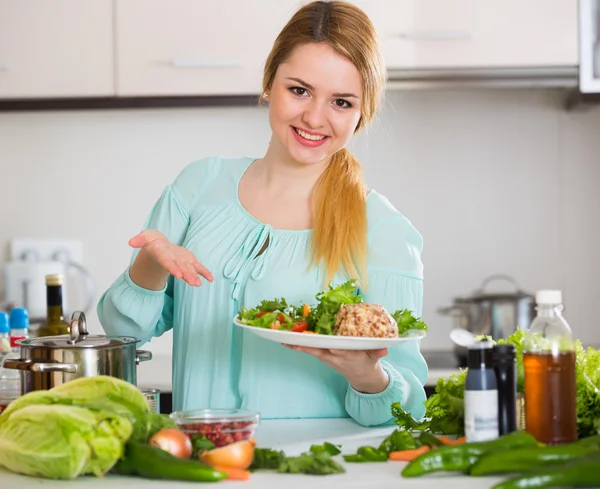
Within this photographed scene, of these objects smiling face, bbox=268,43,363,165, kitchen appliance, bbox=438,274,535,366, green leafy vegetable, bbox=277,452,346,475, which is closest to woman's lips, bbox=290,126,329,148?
smiling face, bbox=268,43,363,165

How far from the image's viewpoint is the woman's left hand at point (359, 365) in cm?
144

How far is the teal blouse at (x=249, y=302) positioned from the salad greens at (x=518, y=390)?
0.24m

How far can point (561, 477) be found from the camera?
3.59 feet

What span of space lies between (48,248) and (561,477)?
8.32 ft

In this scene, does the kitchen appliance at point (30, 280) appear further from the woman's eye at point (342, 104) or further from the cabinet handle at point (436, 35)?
the woman's eye at point (342, 104)

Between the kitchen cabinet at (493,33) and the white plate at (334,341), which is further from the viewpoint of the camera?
the kitchen cabinet at (493,33)

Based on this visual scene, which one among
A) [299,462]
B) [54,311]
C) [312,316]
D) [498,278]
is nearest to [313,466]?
[299,462]

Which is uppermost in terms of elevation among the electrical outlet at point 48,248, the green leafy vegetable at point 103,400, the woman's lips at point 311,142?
the woman's lips at point 311,142

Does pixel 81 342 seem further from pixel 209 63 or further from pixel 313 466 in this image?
pixel 209 63

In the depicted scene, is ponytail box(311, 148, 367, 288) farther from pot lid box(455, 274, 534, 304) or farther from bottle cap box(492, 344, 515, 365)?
pot lid box(455, 274, 534, 304)

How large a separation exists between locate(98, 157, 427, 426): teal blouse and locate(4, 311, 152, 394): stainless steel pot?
1.08 ft

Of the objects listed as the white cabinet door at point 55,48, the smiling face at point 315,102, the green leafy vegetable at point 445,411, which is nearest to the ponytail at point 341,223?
the smiling face at point 315,102

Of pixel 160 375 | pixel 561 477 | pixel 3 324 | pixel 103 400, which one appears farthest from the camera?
pixel 160 375

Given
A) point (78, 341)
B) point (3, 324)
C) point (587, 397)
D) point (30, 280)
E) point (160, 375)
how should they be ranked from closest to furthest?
point (587, 397), point (78, 341), point (3, 324), point (160, 375), point (30, 280)
